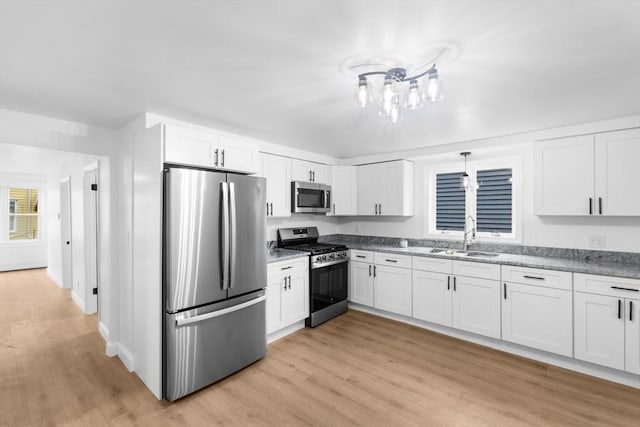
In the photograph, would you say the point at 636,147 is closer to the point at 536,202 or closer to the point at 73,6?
the point at 536,202

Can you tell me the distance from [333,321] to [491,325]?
1864 millimetres

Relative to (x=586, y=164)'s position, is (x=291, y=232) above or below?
below

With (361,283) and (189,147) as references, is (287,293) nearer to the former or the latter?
(361,283)

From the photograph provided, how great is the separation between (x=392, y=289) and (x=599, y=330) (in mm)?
2027

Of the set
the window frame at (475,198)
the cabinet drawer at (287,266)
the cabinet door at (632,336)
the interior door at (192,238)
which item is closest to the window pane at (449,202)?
the window frame at (475,198)

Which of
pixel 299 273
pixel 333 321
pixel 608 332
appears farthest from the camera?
pixel 333 321

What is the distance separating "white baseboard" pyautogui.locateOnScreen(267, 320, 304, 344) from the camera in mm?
3459

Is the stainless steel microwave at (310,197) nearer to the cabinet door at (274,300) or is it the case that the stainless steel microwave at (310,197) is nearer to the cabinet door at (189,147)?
the cabinet door at (274,300)

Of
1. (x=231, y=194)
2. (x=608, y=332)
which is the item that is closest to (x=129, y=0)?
(x=231, y=194)

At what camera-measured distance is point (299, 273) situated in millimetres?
3721

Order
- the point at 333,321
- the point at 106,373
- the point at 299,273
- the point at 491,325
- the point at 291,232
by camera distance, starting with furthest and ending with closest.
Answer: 1. the point at 291,232
2. the point at 333,321
3. the point at 299,273
4. the point at 491,325
5. the point at 106,373

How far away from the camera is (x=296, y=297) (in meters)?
3.67

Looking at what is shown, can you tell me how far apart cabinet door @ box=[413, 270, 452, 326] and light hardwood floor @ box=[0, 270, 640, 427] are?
244 millimetres

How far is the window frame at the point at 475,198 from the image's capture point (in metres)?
3.70
